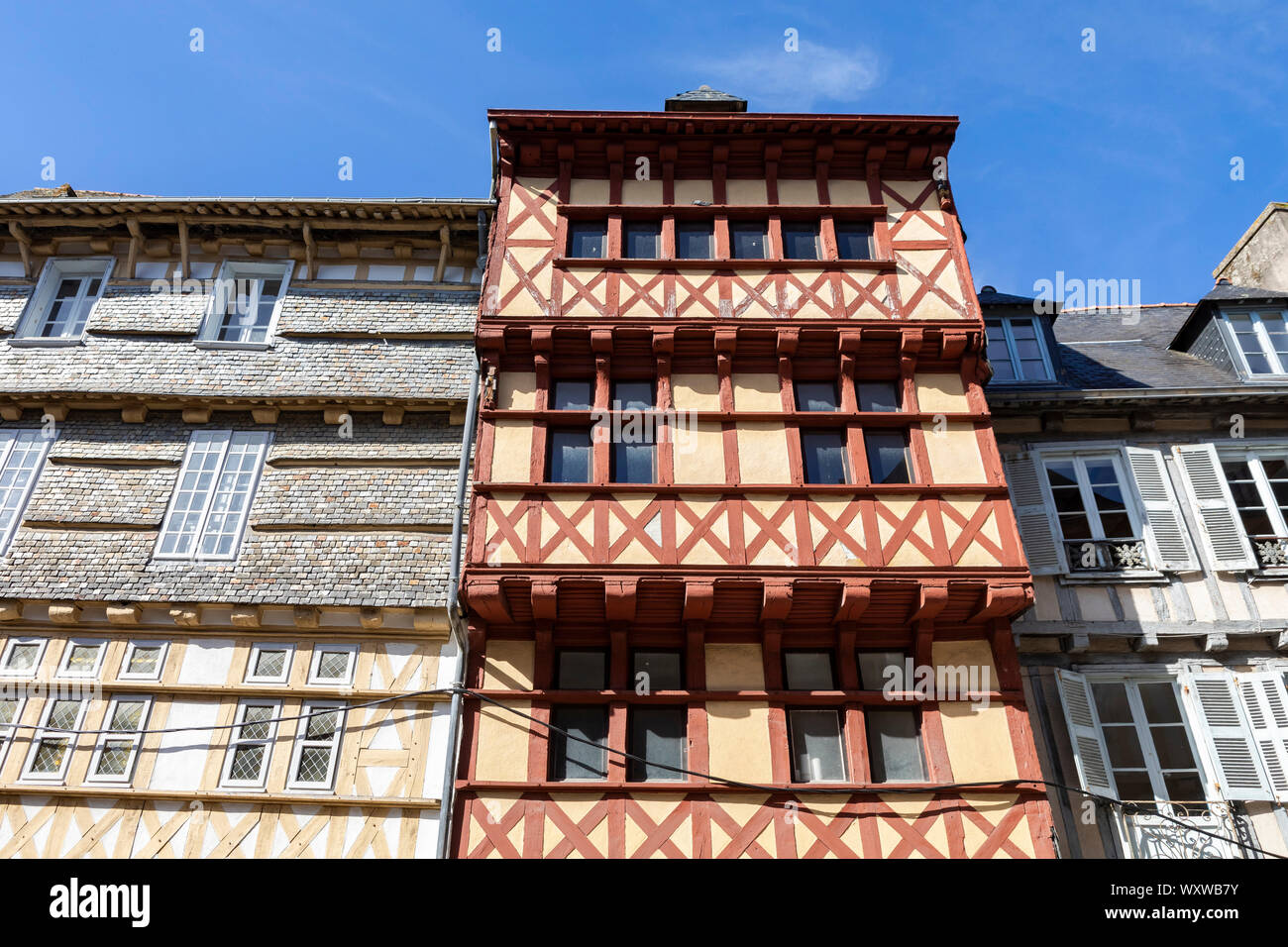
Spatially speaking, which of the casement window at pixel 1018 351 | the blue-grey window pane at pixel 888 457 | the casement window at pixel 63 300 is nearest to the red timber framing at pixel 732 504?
the blue-grey window pane at pixel 888 457

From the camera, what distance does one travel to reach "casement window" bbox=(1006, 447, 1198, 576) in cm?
989

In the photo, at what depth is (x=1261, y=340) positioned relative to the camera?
38.8 feet

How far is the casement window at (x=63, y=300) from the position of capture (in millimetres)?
11672

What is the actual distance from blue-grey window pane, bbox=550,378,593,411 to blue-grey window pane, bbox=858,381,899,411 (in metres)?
2.97

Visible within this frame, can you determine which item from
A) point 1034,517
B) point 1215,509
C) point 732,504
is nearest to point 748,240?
point 732,504

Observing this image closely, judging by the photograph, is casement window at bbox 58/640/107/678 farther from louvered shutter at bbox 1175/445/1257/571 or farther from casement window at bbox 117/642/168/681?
louvered shutter at bbox 1175/445/1257/571

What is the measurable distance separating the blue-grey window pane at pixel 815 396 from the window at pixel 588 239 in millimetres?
2897

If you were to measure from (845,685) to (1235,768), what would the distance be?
3885mm

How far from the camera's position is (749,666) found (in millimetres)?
8680

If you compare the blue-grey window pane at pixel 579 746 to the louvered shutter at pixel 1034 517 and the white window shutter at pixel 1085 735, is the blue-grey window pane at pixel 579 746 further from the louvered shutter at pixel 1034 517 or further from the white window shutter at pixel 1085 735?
the louvered shutter at pixel 1034 517

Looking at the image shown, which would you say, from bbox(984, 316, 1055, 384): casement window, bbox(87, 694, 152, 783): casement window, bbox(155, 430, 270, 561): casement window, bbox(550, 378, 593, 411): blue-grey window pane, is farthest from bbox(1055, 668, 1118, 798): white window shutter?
bbox(87, 694, 152, 783): casement window

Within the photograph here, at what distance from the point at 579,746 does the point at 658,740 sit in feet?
2.39

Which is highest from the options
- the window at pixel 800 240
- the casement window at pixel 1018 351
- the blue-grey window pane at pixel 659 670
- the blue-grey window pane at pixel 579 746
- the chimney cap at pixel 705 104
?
the chimney cap at pixel 705 104
